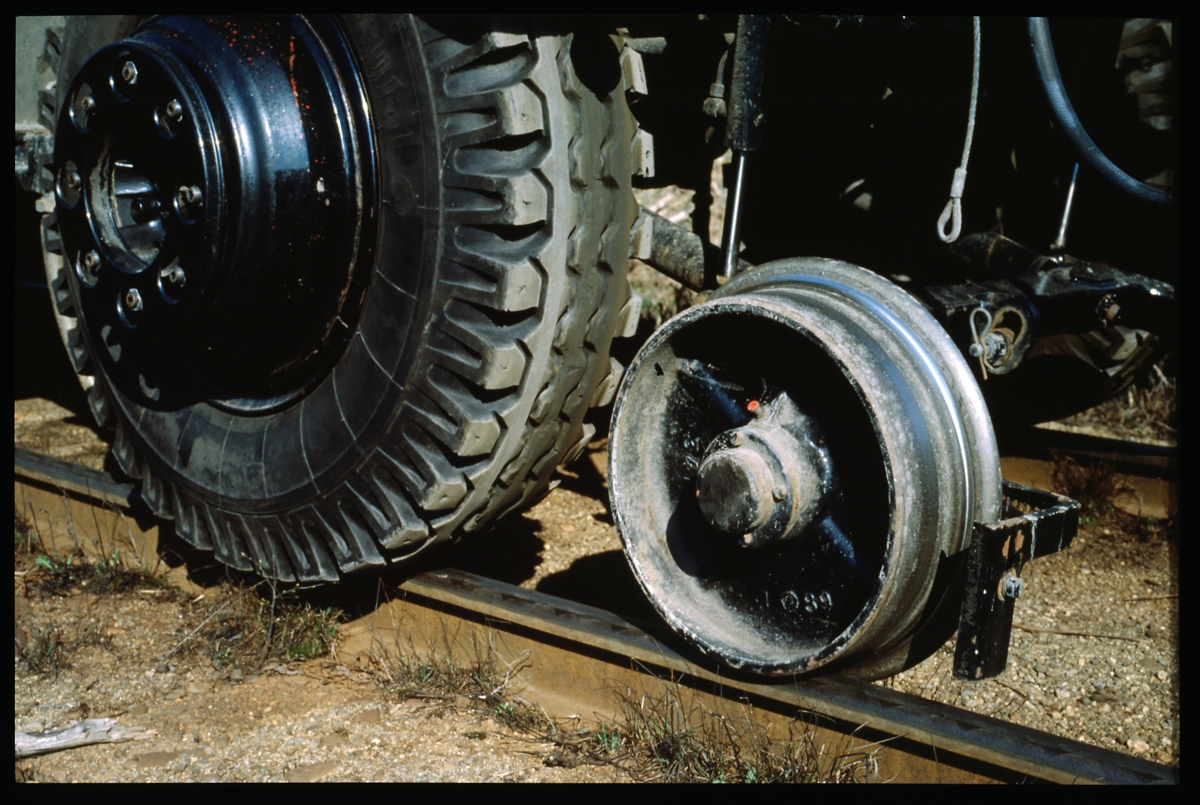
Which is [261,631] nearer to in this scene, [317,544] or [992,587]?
[317,544]

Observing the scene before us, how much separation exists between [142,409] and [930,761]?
1.99 m

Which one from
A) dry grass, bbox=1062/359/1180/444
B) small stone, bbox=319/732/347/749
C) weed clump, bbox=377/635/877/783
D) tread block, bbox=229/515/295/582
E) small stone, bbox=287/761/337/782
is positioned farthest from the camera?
dry grass, bbox=1062/359/1180/444

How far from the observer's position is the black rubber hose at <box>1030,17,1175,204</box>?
2.16 meters

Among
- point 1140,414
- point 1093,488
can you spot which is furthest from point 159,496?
point 1140,414

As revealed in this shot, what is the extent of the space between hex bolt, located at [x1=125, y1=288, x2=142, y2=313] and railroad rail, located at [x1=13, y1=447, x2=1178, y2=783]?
0.84 m

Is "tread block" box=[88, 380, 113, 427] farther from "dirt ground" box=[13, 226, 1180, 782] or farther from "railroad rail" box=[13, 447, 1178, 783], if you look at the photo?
"railroad rail" box=[13, 447, 1178, 783]

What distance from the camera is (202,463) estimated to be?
2.55 m

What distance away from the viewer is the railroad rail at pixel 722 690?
67.6 inches

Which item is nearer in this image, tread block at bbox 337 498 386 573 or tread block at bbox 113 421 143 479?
tread block at bbox 337 498 386 573

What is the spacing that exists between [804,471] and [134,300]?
1472 mm

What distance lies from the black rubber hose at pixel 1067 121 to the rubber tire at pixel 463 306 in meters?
0.83

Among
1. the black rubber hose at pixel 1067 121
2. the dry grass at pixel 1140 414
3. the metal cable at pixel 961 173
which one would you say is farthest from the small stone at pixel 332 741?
the dry grass at pixel 1140 414

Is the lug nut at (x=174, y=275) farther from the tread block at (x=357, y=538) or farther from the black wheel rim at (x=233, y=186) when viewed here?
the tread block at (x=357, y=538)

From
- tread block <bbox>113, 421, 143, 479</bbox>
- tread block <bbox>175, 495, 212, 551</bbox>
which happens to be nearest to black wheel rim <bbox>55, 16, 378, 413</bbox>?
tread block <bbox>175, 495, 212, 551</bbox>
